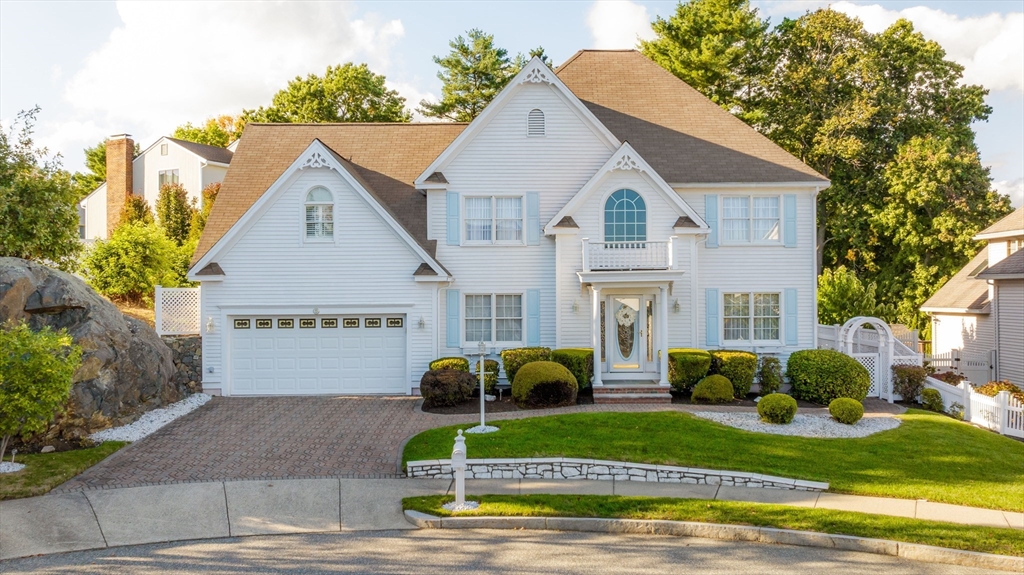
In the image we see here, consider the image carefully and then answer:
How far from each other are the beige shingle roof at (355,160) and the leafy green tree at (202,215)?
5.55 meters

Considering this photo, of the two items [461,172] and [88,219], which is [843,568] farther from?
[88,219]

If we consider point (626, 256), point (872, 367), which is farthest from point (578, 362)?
point (872, 367)

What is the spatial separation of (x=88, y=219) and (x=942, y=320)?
1812 inches

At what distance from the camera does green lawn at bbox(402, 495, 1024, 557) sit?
880 centimetres

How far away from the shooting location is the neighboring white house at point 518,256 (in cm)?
1909

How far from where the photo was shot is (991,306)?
82.4 ft

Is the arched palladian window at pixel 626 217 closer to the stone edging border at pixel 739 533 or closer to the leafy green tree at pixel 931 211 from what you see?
the stone edging border at pixel 739 533

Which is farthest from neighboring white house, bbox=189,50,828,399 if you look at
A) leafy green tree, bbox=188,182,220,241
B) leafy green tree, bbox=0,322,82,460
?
leafy green tree, bbox=188,182,220,241

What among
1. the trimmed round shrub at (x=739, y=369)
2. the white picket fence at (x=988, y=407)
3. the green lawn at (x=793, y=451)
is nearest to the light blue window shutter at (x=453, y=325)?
the green lawn at (x=793, y=451)

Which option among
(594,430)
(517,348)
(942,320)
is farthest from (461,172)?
(942,320)

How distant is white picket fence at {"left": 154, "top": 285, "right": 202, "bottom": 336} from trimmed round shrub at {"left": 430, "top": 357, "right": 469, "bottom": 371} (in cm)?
685

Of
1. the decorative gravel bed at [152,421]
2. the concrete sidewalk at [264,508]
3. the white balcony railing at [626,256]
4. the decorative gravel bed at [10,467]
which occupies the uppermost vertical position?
the white balcony railing at [626,256]

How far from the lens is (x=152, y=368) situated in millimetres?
16734

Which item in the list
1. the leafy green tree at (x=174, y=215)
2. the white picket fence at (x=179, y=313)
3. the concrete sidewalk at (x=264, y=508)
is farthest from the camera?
the leafy green tree at (x=174, y=215)
